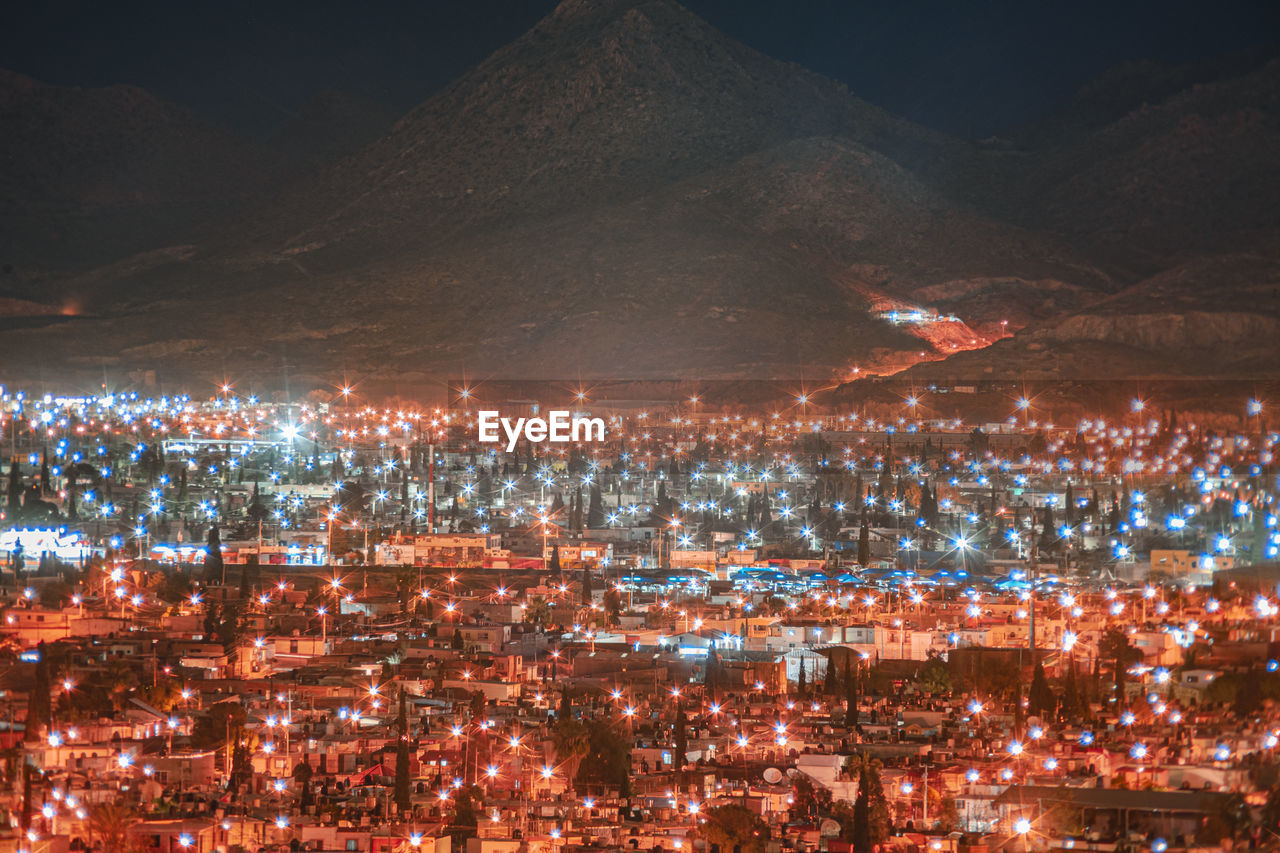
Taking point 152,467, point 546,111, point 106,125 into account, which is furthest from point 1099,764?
point 106,125

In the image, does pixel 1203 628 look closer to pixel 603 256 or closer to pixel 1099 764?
pixel 1099 764

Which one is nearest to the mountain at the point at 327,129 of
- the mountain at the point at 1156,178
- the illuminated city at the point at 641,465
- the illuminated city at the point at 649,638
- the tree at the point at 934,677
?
the illuminated city at the point at 641,465

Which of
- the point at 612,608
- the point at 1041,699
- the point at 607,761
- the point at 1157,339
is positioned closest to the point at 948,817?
the point at 607,761

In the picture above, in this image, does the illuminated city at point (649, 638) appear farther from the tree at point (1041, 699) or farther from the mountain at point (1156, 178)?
the mountain at point (1156, 178)

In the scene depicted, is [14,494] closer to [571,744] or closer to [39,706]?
[39,706]

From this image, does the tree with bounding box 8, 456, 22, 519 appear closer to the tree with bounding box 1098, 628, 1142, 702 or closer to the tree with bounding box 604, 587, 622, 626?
the tree with bounding box 604, 587, 622, 626

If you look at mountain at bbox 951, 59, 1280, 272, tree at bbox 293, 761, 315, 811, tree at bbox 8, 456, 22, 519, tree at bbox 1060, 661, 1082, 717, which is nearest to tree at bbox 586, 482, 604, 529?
tree at bbox 8, 456, 22, 519

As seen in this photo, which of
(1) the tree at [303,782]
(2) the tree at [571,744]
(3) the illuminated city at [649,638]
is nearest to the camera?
(1) the tree at [303,782]

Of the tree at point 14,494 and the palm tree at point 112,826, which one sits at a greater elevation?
the tree at point 14,494
